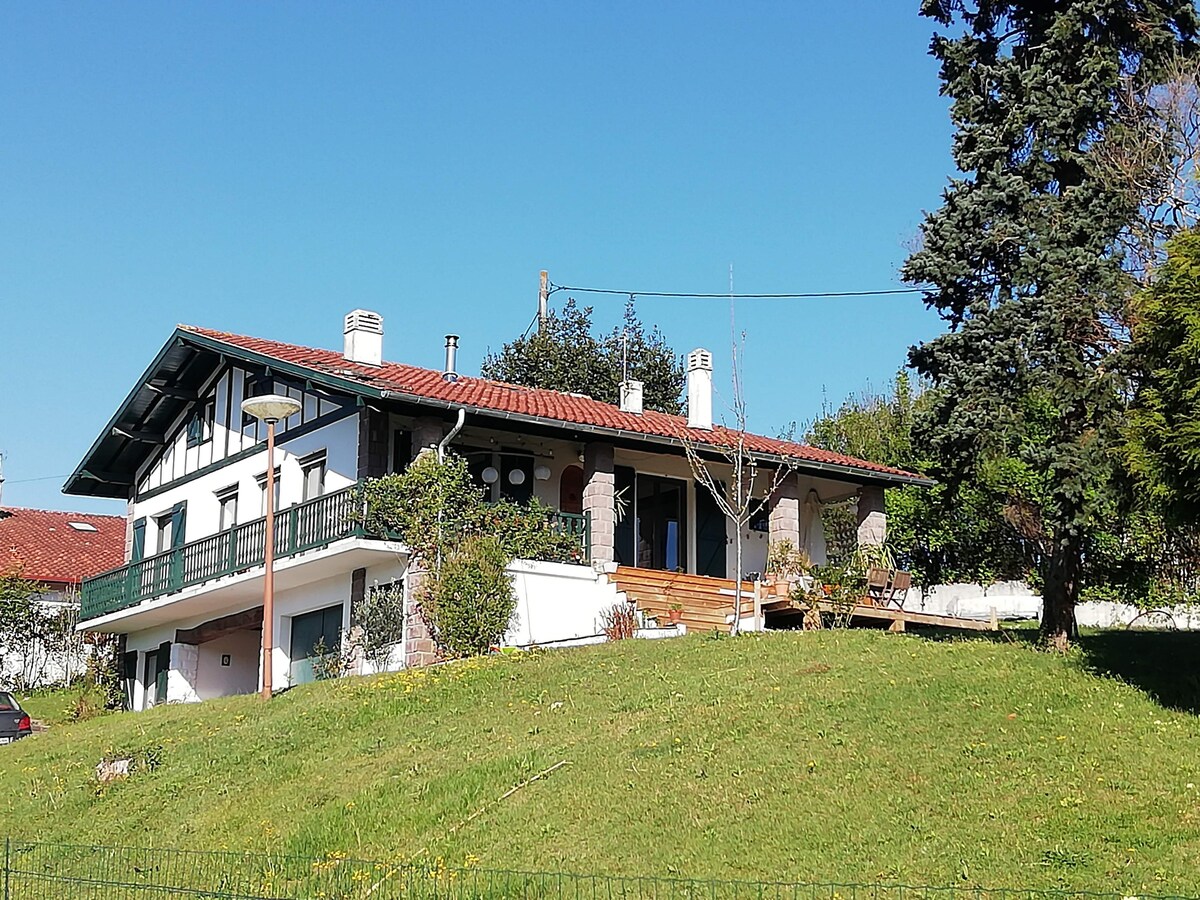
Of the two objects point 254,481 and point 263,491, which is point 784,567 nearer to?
point 263,491

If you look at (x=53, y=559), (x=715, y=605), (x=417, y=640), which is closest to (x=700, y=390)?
(x=715, y=605)

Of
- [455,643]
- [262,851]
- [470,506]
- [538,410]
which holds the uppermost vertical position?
[538,410]

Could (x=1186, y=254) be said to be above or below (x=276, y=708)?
above

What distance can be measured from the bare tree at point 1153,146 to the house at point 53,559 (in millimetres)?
28820

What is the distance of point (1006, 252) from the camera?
18.2m

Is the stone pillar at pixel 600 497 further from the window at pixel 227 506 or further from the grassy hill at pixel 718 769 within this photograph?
the window at pixel 227 506

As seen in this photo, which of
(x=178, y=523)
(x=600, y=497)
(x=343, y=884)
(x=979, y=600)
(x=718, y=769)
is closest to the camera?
(x=343, y=884)

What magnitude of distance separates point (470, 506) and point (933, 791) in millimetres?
12726

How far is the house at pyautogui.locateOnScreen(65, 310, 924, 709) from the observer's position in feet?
78.9

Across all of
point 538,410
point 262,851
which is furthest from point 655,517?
point 262,851

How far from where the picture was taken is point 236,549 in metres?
26.3

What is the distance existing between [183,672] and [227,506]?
368 cm

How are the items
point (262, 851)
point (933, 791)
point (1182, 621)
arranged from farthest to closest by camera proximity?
point (1182, 621)
point (262, 851)
point (933, 791)

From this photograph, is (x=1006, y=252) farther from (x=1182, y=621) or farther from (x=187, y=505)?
(x=187, y=505)
